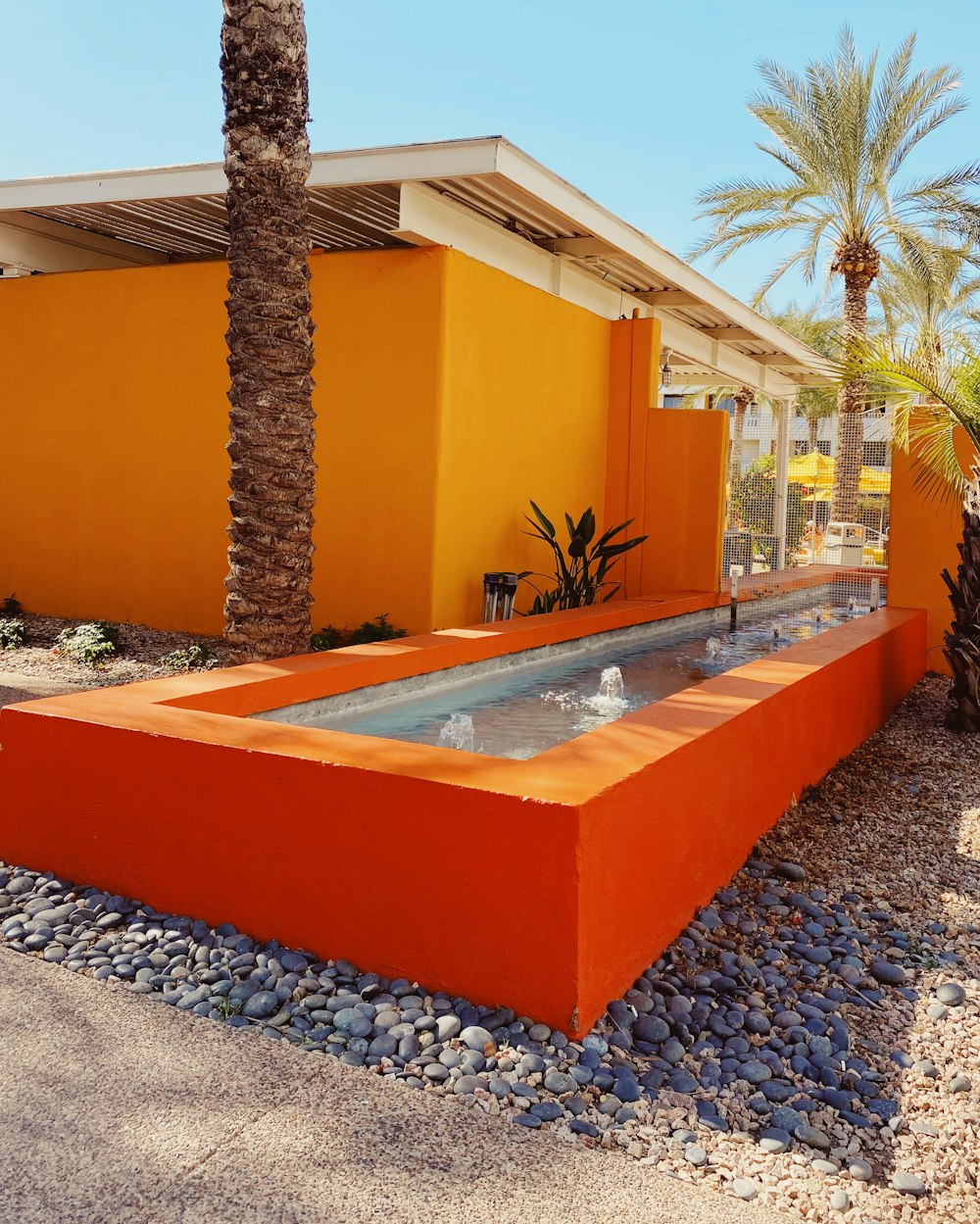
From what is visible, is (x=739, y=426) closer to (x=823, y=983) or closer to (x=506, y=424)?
(x=506, y=424)

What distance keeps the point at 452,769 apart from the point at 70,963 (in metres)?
1.29

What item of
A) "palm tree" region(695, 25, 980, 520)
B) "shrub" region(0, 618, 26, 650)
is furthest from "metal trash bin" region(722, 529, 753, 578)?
"shrub" region(0, 618, 26, 650)

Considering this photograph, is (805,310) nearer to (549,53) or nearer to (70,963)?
(549,53)

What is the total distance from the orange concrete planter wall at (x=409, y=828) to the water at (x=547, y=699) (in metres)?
1.28

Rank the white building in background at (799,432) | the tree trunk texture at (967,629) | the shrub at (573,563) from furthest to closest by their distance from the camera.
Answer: the white building in background at (799,432)
the shrub at (573,563)
the tree trunk texture at (967,629)

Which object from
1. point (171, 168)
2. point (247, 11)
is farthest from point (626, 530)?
point (247, 11)

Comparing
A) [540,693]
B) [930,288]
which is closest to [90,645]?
[540,693]

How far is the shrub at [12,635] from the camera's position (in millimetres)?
8875

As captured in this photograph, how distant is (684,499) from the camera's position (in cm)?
1170

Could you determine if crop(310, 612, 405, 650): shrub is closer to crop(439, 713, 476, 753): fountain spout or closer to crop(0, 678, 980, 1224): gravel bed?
crop(439, 713, 476, 753): fountain spout

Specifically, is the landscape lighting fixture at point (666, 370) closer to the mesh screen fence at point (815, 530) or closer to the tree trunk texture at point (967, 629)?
the mesh screen fence at point (815, 530)

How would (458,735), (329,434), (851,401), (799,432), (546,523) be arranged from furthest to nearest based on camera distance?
(799,432) → (851,401) → (546,523) → (329,434) → (458,735)

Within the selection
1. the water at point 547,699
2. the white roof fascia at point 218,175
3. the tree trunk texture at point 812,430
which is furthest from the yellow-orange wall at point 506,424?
the tree trunk texture at point 812,430

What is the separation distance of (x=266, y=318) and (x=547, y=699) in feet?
9.45
